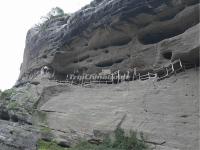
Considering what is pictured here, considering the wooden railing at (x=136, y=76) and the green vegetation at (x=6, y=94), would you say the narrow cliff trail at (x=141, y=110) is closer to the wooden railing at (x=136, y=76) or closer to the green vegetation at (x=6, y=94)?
the wooden railing at (x=136, y=76)

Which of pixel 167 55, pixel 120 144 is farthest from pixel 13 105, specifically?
pixel 167 55

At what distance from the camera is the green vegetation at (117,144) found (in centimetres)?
1496

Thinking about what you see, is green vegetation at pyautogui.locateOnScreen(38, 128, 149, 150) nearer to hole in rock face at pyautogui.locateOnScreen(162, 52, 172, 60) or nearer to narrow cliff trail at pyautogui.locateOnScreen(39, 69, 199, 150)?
narrow cliff trail at pyautogui.locateOnScreen(39, 69, 199, 150)

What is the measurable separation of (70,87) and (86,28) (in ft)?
16.3

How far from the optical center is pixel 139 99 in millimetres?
18781

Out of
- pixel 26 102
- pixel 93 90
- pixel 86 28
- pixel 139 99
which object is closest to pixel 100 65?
pixel 86 28

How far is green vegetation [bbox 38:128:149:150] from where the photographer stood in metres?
15.0

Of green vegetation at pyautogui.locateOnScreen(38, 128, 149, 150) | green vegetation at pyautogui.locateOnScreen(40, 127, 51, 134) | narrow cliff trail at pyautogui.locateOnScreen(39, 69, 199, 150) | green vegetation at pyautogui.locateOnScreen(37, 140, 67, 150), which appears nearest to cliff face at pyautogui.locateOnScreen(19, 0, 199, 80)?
narrow cliff trail at pyautogui.locateOnScreen(39, 69, 199, 150)

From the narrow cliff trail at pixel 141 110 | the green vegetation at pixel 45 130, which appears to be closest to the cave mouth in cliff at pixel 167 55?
the narrow cliff trail at pixel 141 110

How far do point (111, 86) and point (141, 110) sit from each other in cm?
540

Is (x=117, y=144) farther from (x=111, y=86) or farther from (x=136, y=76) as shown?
(x=136, y=76)

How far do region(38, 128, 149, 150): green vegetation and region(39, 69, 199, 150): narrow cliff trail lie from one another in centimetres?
56

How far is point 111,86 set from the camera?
22.8 metres

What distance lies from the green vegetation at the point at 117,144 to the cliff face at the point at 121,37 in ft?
20.2
